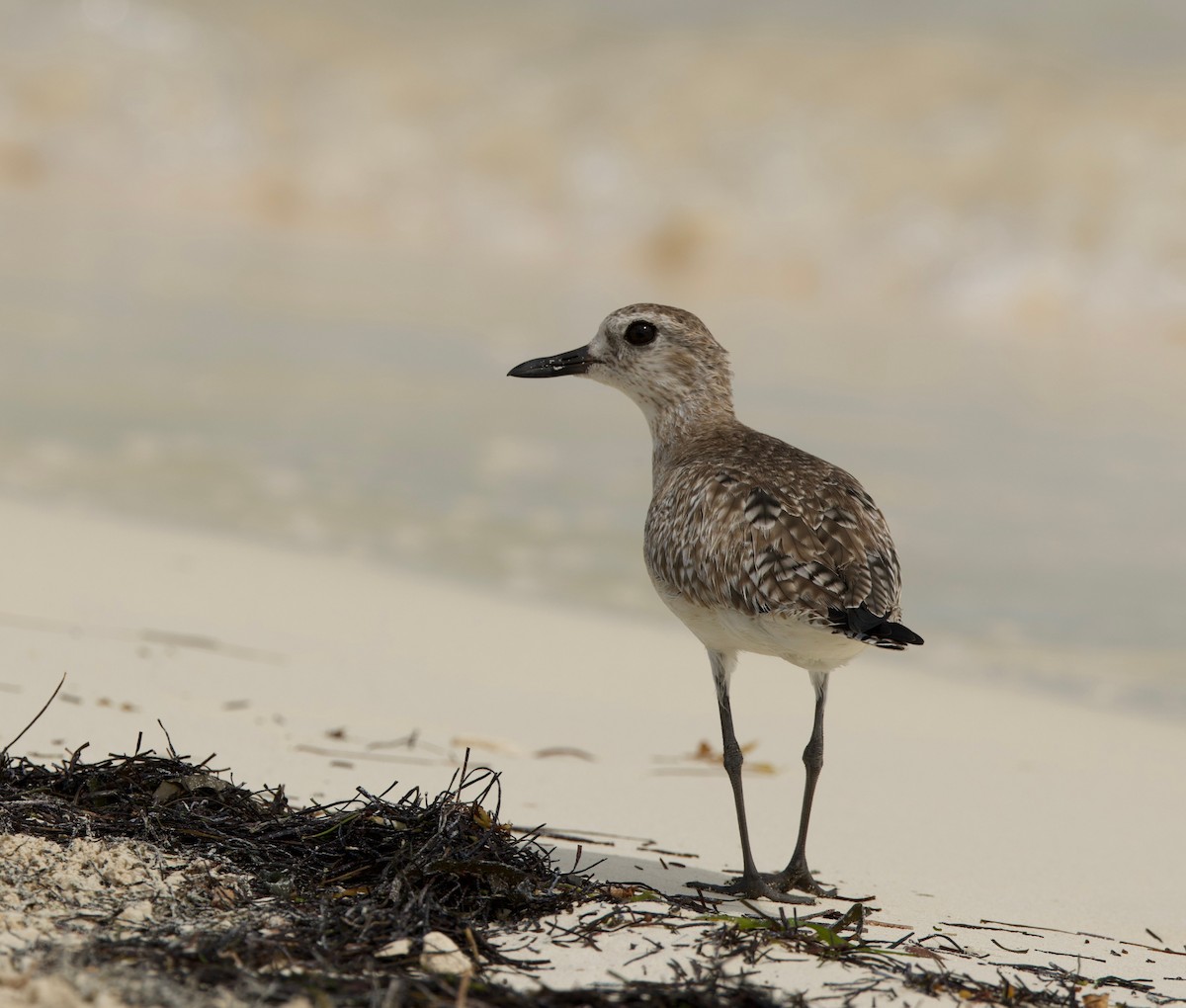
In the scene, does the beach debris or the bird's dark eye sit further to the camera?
the bird's dark eye

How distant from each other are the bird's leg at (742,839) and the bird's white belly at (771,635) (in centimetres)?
8

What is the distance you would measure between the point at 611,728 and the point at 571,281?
62.9ft

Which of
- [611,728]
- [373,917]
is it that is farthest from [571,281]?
[373,917]

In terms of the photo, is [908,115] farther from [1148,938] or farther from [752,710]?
[1148,938]

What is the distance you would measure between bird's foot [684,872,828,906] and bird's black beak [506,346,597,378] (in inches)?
92.1

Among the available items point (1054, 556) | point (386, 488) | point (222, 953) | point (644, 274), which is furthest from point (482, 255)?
point (222, 953)

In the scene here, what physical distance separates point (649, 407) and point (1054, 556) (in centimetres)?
546

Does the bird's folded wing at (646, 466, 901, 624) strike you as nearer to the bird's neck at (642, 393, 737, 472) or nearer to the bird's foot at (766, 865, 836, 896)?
the bird's neck at (642, 393, 737, 472)

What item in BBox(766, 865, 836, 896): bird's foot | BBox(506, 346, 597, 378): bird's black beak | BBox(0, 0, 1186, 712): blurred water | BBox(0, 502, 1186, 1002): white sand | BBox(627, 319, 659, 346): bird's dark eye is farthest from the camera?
BBox(0, 0, 1186, 712): blurred water

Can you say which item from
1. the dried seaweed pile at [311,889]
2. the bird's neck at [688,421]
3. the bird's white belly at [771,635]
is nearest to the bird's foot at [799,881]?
the bird's white belly at [771,635]

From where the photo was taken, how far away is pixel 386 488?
38.8 feet

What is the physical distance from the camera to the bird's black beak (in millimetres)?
6543

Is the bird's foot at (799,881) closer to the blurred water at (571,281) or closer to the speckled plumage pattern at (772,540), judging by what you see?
the speckled plumage pattern at (772,540)

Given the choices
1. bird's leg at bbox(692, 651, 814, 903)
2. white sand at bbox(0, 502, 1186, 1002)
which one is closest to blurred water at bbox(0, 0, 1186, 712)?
white sand at bbox(0, 502, 1186, 1002)
